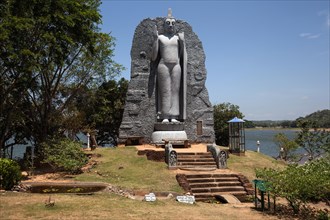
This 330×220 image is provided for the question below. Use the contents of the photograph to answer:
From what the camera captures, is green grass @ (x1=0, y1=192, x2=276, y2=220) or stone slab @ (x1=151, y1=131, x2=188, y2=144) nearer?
green grass @ (x1=0, y1=192, x2=276, y2=220)

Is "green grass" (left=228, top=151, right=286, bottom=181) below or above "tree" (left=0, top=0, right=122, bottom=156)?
below

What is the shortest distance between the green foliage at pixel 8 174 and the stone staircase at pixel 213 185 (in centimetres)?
600

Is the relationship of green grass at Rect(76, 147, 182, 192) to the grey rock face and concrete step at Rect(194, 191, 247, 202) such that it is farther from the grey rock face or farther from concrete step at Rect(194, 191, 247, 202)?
the grey rock face

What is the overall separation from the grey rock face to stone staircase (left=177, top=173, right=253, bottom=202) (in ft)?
23.3

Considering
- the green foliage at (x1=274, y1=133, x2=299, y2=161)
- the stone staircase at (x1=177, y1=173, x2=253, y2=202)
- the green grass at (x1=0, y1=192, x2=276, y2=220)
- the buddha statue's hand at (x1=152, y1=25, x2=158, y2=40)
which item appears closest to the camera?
the green grass at (x1=0, y1=192, x2=276, y2=220)

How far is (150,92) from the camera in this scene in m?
21.5

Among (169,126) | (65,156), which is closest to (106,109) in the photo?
(169,126)

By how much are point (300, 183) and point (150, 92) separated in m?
13.0

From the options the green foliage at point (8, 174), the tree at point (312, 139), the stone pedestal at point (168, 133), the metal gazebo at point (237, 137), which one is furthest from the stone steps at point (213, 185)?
the tree at point (312, 139)

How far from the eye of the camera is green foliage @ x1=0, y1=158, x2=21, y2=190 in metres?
11.1

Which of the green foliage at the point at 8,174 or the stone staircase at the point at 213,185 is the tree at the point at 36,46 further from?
the stone staircase at the point at 213,185

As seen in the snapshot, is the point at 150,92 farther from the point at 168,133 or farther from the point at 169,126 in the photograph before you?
the point at 168,133

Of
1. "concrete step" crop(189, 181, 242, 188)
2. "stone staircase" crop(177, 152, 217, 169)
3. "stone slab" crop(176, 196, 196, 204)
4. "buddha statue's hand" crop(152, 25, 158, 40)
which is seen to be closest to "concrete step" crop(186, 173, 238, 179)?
"concrete step" crop(189, 181, 242, 188)

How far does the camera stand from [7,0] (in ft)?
47.0
